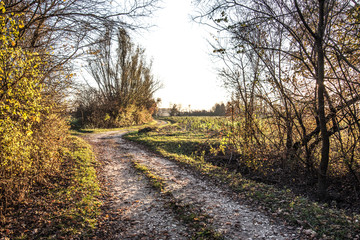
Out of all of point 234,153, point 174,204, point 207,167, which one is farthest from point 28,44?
point 234,153

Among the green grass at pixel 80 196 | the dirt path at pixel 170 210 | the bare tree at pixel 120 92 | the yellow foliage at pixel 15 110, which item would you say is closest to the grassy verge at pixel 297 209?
the dirt path at pixel 170 210

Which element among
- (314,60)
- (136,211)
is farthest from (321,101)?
(136,211)

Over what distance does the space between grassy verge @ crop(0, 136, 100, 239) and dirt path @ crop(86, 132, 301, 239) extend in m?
0.45

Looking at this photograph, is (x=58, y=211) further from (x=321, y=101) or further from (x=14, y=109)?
(x=321, y=101)

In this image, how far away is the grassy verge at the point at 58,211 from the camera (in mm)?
3820

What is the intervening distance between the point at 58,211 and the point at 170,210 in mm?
2409

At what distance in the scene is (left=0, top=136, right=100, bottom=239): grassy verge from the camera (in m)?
3.82

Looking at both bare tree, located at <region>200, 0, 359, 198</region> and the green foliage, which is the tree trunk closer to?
bare tree, located at <region>200, 0, 359, 198</region>

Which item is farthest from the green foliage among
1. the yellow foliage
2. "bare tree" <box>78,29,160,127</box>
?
"bare tree" <box>78,29,160,127</box>

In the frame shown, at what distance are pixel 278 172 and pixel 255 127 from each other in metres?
1.72

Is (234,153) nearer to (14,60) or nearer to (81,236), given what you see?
(81,236)

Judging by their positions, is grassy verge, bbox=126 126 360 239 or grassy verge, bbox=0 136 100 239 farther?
grassy verge, bbox=0 136 100 239

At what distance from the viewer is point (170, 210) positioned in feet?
15.5

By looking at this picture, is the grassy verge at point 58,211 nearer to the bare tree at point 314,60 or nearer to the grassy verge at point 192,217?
the grassy verge at point 192,217
